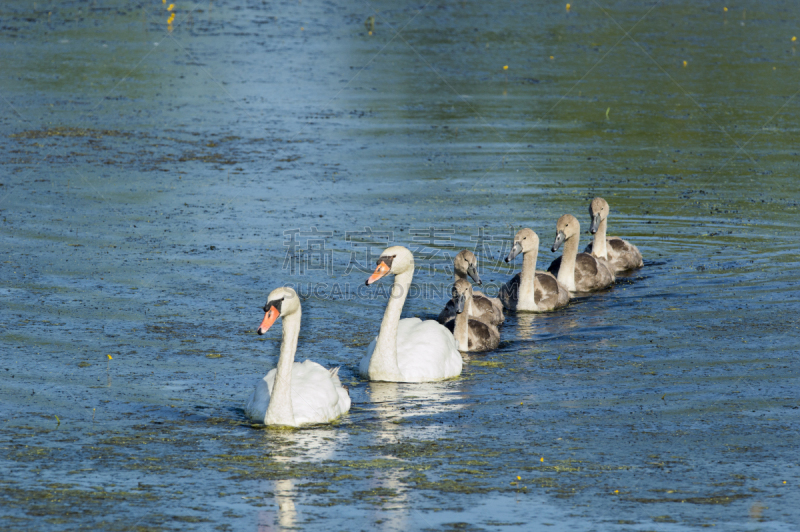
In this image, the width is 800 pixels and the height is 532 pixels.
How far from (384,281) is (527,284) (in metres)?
2.00

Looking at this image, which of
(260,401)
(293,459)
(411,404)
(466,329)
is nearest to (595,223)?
(466,329)

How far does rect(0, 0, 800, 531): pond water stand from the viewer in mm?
7375

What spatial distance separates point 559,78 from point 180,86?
30.7 feet

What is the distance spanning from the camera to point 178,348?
10469 millimetres

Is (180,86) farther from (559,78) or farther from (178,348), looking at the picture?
(178,348)

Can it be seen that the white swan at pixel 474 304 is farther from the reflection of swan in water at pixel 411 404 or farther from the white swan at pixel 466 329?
the reflection of swan in water at pixel 411 404

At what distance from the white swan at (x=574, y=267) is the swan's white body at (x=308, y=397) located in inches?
204

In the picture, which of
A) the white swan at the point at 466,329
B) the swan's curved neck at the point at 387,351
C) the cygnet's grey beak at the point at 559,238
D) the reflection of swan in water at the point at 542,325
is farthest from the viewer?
the cygnet's grey beak at the point at 559,238

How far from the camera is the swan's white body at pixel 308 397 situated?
8.55 m

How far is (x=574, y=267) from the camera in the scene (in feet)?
44.2

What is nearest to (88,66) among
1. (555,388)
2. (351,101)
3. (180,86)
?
(180,86)

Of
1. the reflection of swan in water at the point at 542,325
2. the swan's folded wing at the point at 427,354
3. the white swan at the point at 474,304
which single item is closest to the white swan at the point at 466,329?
the white swan at the point at 474,304

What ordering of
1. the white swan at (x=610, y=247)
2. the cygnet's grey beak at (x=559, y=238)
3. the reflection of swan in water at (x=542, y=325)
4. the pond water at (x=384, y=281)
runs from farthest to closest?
the white swan at (x=610, y=247)
the cygnet's grey beak at (x=559, y=238)
the reflection of swan in water at (x=542, y=325)
the pond water at (x=384, y=281)

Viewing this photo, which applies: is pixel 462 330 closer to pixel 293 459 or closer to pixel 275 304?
pixel 275 304
